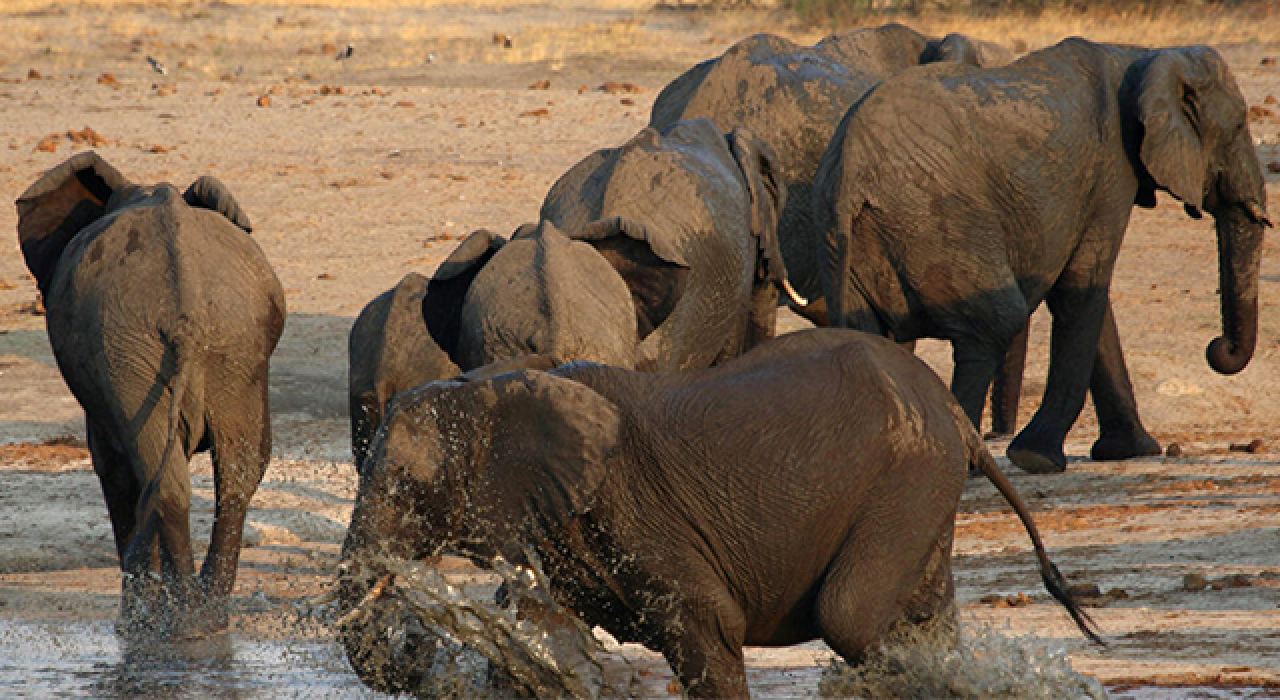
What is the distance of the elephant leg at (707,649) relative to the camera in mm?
4277

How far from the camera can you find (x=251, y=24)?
2633cm

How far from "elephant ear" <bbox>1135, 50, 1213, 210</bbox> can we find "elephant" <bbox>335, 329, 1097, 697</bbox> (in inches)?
152

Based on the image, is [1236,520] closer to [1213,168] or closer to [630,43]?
[1213,168]

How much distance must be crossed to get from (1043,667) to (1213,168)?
451 centimetres

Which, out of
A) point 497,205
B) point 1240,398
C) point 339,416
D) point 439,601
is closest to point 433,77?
point 497,205

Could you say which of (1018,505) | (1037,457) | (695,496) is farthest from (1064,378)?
(695,496)

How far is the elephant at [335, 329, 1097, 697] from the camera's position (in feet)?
13.9

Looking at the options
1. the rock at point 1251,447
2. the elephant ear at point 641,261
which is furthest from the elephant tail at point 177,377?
the rock at point 1251,447

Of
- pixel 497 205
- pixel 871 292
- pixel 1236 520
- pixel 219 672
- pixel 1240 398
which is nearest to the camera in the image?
pixel 219 672

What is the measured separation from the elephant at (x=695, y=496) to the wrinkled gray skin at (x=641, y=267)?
1.18 m

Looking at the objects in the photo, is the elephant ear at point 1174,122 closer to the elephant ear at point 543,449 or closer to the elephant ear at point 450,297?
the elephant ear at point 450,297

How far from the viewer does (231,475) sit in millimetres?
6098

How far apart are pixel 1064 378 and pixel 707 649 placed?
4216mm

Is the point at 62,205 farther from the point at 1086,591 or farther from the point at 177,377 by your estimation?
the point at 1086,591
